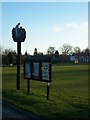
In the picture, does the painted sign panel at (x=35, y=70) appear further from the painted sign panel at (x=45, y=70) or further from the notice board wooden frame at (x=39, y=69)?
the painted sign panel at (x=45, y=70)

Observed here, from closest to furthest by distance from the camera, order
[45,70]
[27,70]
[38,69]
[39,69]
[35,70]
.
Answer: [45,70] < [39,69] < [38,69] < [35,70] < [27,70]

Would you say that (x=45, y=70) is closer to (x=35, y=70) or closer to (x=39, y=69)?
(x=39, y=69)

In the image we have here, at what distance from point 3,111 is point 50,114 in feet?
6.35

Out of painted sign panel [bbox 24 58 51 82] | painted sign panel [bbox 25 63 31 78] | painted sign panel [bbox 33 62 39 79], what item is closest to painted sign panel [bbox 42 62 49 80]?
painted sign panel [bbox 24 58 51 82]

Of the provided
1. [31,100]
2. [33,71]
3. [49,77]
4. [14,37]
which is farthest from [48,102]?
[14,37]

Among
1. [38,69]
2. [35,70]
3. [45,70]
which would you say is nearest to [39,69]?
[38,69]

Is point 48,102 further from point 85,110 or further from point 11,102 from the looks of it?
point 85,110

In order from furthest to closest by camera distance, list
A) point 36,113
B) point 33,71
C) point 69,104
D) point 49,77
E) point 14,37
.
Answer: point 14,37
point 33,71
point 49,77
point 69,104
point 36,113

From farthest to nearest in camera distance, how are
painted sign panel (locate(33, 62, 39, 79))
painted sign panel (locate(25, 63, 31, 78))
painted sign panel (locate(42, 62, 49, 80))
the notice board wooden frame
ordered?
painted sign panel (locate(25, 63, 31, 78))
painted sign panel (locate(33, 62, 39, 79))
painted sign panel (locate(42, 62, 49, 80))
the notice board wooden frame

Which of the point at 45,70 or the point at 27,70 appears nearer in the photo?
the point at 45,70

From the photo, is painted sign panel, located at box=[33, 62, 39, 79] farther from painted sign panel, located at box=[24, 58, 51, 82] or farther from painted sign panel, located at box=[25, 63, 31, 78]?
painted sign panel, located at box=[25, 63, 31, 78]

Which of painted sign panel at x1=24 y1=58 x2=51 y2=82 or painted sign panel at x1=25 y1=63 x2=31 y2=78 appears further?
painted sign panel at x1=25 y1=63 x2=31 y2=78

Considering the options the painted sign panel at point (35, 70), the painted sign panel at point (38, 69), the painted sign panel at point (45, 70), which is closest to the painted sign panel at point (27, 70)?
the painted sign panel at point (38, 69)

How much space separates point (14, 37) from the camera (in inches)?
867
